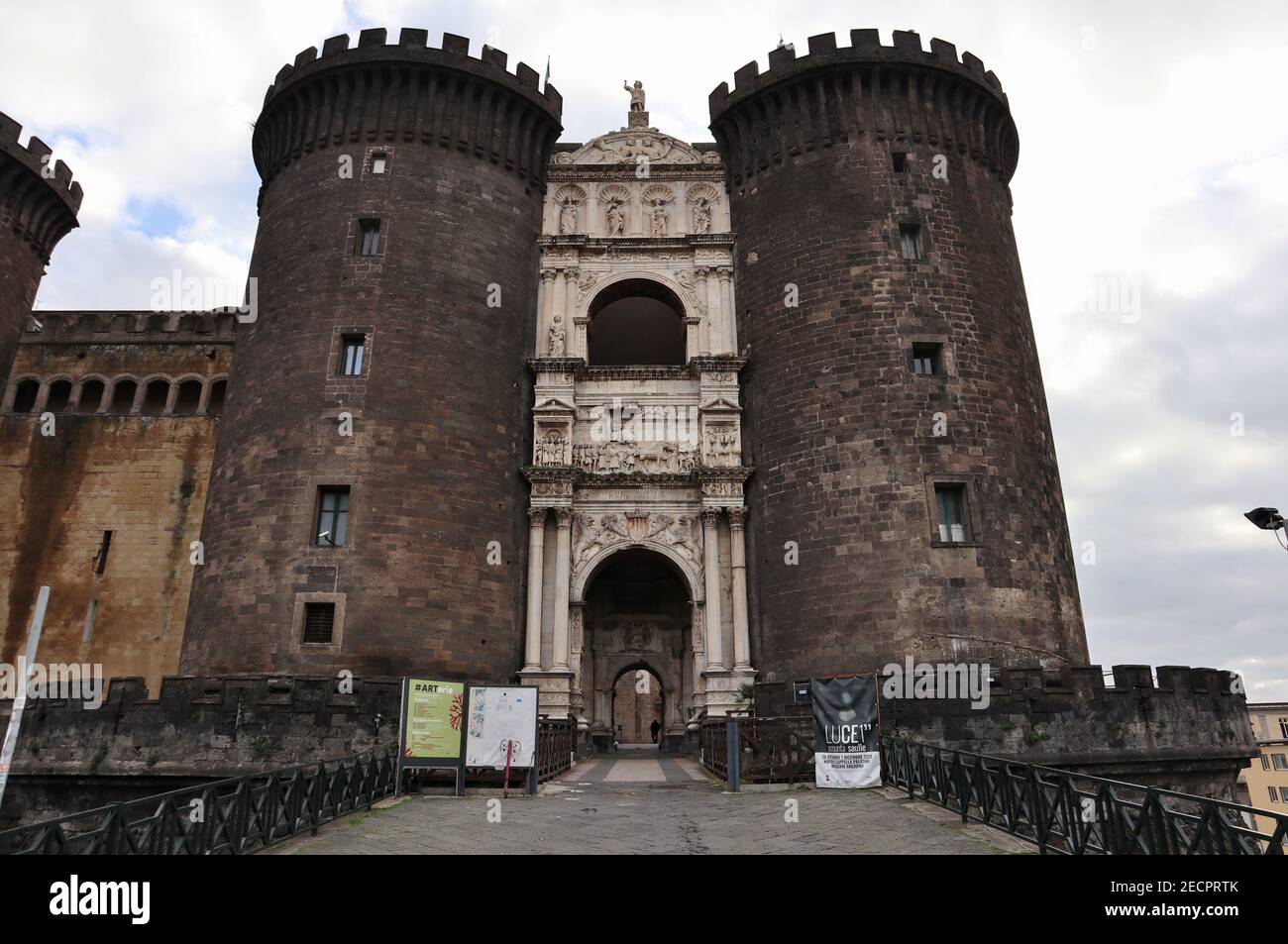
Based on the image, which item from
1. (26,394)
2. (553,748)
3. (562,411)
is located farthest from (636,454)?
(26,394)

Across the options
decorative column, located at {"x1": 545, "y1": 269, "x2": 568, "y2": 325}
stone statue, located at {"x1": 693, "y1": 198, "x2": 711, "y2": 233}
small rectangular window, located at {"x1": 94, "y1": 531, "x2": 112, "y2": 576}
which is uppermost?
stone statue, located at {"x1": 693, "y1": 198, "x2": 711, "y2": 233}

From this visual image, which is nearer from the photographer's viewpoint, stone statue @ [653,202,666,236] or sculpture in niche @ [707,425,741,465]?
sculpture in niche @ [707,425,741,465]

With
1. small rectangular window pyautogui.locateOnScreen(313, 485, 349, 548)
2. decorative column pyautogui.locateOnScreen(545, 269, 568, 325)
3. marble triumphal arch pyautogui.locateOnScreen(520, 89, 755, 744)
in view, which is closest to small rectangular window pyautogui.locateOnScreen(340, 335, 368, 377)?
small rectangular window pyautogui.locateOnScreen(313, 485, 349, 548)

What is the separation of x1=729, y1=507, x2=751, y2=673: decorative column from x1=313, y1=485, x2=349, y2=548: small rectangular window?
1057 cm

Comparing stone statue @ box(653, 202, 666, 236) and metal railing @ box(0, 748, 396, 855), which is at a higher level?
stone statue @ box(653, 202, 666, 236)

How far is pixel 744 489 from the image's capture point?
82.9 feet

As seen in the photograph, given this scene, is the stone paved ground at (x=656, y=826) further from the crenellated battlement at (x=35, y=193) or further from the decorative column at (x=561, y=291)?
the crenellated battlement at (x=35, y=193)

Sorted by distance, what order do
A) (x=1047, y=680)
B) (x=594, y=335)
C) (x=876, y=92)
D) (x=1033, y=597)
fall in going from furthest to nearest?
1. (x=594, y=335)
2. (x=876, y=92)
3. (x=1033, y=597)
4. (x=1047, y=680)

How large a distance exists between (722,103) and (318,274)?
46.6 feet

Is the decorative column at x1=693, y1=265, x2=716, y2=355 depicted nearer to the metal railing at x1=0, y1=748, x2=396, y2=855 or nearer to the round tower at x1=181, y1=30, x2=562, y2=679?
the round tower at x1=181, y1=30, x2=562, y2=679

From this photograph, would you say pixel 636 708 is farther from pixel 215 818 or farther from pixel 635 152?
pixel 215 818

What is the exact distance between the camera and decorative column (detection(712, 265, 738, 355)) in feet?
87.5
